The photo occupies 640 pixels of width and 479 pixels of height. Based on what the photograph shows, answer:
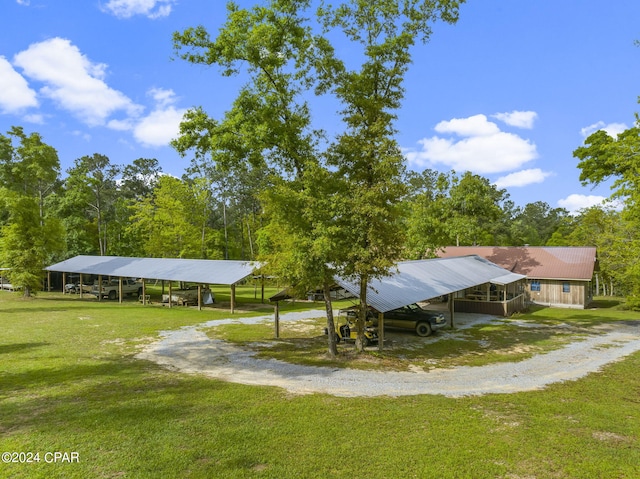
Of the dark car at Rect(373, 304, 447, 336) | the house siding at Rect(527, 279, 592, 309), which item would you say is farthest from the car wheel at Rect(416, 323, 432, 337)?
the house siding at Rect(527, 279, 592, 309)

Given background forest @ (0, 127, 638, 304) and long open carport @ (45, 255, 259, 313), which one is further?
background forest @ (0, 127, 638, 304)

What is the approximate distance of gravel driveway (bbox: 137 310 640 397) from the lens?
11291 mm

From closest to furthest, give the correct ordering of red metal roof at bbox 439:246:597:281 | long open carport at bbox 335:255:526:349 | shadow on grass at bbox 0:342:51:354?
1. shadow on grass at bbox 0:342:51:354
2. long open carport at bbox 335:255:526:349
3. red metal roof at bbox 439:246:597:281

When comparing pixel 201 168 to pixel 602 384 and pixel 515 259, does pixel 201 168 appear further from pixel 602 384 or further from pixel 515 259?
pixel 602 384

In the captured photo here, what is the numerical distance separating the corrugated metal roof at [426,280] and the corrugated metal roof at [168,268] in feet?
29.9

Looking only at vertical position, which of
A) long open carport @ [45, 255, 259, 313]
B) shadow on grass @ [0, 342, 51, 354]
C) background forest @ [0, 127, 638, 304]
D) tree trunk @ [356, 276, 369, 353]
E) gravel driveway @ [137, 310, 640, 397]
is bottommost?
gravel driveway @ [137, 310, 640, 397]

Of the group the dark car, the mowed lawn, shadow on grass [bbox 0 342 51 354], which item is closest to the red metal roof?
the dark car

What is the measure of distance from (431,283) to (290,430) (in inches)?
607

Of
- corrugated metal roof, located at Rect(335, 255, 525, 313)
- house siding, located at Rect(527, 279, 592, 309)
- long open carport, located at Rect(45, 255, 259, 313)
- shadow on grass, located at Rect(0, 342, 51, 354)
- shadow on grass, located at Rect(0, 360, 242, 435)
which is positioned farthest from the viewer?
house siding, located at Rect(527, 279, 592, 309)

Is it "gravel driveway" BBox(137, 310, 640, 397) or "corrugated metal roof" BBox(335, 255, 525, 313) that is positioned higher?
"corrugated metal roof" BBox(335, 255, 525, 313)

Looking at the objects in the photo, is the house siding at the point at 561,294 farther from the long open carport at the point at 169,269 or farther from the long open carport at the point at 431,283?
the long open carport at the point at 169,269

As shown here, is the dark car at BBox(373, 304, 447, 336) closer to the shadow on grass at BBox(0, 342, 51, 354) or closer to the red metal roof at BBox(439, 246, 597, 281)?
the shadow on grass at BBox(0, 342, 51, 354)

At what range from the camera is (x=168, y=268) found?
3189 centimetres

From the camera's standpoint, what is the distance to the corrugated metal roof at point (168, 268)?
27062mm
